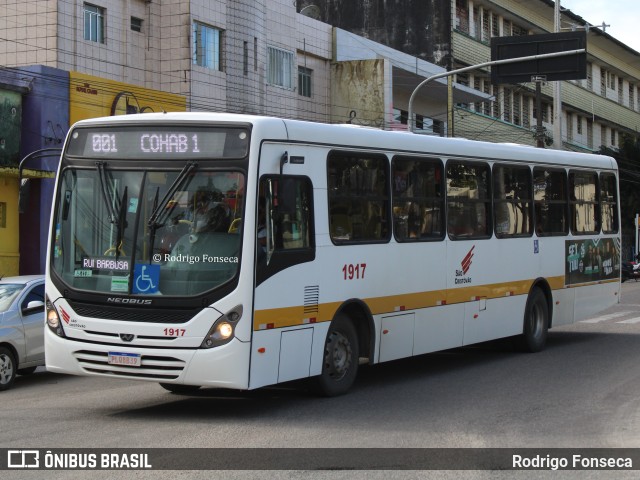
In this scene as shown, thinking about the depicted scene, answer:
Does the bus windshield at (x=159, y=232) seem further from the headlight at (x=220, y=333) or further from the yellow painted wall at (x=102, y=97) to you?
the yellow painted wall at (x=102, y=97)

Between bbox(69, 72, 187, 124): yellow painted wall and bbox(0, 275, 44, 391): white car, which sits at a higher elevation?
bbox(69, 72, 187, 124): yellow painted wall

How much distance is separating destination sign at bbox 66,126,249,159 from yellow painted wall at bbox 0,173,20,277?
1491cm

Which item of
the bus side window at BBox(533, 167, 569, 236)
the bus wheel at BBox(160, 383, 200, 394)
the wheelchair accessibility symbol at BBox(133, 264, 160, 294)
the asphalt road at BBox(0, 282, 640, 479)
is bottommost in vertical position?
the asphalt road at BBox(0, 282, 640, 479)

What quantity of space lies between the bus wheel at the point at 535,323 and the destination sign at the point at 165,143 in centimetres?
758

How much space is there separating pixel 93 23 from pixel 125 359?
20.2 meters

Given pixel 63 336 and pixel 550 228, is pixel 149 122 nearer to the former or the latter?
pixel 63 336

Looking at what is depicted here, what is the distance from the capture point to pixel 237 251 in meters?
9.77

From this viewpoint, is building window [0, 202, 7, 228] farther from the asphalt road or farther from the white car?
the white car

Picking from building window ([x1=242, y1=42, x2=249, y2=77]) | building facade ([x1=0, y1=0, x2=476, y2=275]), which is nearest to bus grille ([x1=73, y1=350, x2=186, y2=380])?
building facade ([x1=0, y1=0, x2=476, y2=275])

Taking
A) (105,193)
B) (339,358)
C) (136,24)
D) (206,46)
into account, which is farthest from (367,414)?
(206,46)

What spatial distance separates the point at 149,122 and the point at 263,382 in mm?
2921

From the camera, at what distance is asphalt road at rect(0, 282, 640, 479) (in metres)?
8.72

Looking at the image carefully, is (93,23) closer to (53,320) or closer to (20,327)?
(20,327)

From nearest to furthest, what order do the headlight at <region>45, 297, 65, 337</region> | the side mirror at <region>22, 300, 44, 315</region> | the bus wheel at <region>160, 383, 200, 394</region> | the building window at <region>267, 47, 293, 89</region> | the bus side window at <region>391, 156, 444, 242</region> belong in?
the headlight at <region>45, 297, 65, 337</region> < the bus wheel at <region>160, 383, 200, 394</region> < the bus side window at <region>391, 156, 444, 242</region> < the side mirror at <region>22, 300, 44, 315</region> < the building window at <region>267, 47, 293, 89</region>
